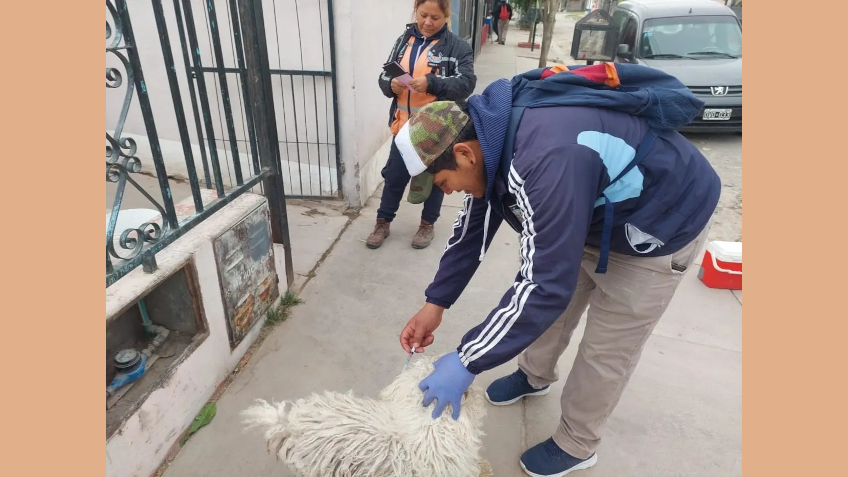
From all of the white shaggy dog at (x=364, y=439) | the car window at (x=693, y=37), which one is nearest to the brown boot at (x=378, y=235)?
the white shaggy dog at (x=364, y=439)

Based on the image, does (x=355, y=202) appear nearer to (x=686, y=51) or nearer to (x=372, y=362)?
(x=372, y=362)

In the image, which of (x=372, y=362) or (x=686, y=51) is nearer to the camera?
(x=372, y=362)

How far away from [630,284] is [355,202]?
10.6 ft

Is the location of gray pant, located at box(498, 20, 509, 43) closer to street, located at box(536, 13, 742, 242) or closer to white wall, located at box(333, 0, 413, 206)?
street, located at box(536, 13, 742, 242)

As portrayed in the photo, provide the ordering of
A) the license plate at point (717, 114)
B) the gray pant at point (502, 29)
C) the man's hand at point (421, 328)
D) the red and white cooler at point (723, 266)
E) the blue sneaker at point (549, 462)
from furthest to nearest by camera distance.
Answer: the gray pant at point (502, 29)
the license plate at point (717, 114)
the red and white cooler at point (723, 266)
the blue sneaker at point (549, 462)
the man's hand at point (421, 328)

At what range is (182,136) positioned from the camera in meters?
2.23

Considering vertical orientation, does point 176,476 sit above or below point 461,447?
below

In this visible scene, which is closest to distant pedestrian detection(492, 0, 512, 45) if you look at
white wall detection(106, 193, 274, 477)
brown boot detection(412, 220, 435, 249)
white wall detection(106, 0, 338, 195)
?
white wall detection(106, 0, 338, 195)

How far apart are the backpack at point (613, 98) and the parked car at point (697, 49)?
6.50m

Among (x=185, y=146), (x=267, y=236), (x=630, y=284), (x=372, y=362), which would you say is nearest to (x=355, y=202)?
(x=267, y=236)

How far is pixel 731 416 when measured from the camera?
2.65 metres

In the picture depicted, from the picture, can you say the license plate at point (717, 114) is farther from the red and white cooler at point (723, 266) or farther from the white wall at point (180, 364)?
the white wall at point (180, 364)

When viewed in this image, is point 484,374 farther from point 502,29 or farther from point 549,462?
point 502,29

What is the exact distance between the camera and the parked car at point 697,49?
739 centimetres
